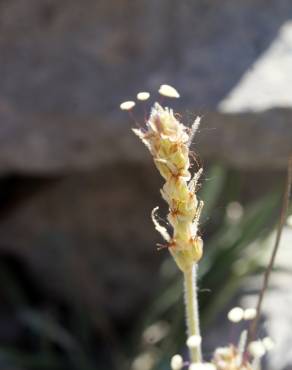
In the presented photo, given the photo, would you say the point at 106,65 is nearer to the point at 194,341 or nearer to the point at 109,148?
the point at 109,148

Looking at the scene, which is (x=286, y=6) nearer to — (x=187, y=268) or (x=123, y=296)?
(x=123, y=296)

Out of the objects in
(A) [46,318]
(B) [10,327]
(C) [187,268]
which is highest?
(B) [10,327]

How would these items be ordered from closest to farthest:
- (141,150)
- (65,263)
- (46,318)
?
(141,150) → (46,318) → (65,263)

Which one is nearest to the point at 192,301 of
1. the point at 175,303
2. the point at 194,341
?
the point at 194,341

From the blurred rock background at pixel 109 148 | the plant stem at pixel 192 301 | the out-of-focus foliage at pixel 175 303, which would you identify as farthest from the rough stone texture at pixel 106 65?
the plant stem at pixel 192 301

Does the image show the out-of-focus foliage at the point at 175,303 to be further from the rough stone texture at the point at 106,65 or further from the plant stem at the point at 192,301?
the plant stem at the point at 192,301

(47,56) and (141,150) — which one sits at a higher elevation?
(47,56)

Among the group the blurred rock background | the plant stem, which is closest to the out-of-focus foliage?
the blurred rock background

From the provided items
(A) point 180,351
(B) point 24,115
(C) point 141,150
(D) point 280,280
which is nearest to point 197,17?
(C) point 141,150
